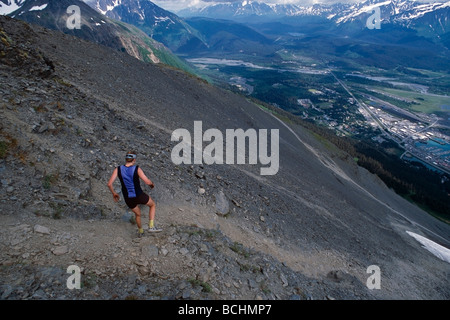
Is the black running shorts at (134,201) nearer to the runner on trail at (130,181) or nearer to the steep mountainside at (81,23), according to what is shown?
the runner on trail at (130,181)

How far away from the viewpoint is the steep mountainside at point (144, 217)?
718cm

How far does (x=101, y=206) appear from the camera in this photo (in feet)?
31.7

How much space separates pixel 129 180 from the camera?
8.13 metres

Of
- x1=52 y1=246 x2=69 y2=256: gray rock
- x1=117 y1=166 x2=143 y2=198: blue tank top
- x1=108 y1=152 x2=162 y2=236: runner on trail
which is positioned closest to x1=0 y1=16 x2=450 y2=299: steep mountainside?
x1=52 y1=246 x2=69 y2=256: gray rock

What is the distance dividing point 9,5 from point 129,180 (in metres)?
232

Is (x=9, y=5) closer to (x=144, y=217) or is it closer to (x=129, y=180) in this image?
(x=144, y=217)

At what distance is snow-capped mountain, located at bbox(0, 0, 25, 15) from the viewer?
505 ft

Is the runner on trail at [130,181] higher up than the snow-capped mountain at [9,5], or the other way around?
the snow-capped mountain at [9,5]

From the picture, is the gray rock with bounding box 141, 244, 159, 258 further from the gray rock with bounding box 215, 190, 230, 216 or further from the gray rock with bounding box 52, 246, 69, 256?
the gray rock with bounding box 215, 190, 230, 216

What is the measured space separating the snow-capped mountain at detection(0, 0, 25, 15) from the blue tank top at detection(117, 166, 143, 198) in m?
214

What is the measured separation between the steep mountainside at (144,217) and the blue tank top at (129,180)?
1.63m

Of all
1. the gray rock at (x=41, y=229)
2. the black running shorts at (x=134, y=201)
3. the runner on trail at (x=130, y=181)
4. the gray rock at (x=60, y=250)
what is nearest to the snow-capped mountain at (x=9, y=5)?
the gray rock at (x=41, y=229)

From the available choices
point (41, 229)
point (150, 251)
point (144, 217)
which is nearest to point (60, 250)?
point (41, 229)

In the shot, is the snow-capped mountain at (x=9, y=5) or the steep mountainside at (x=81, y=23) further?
the snow-capped mountain at (x=9, y=5)
